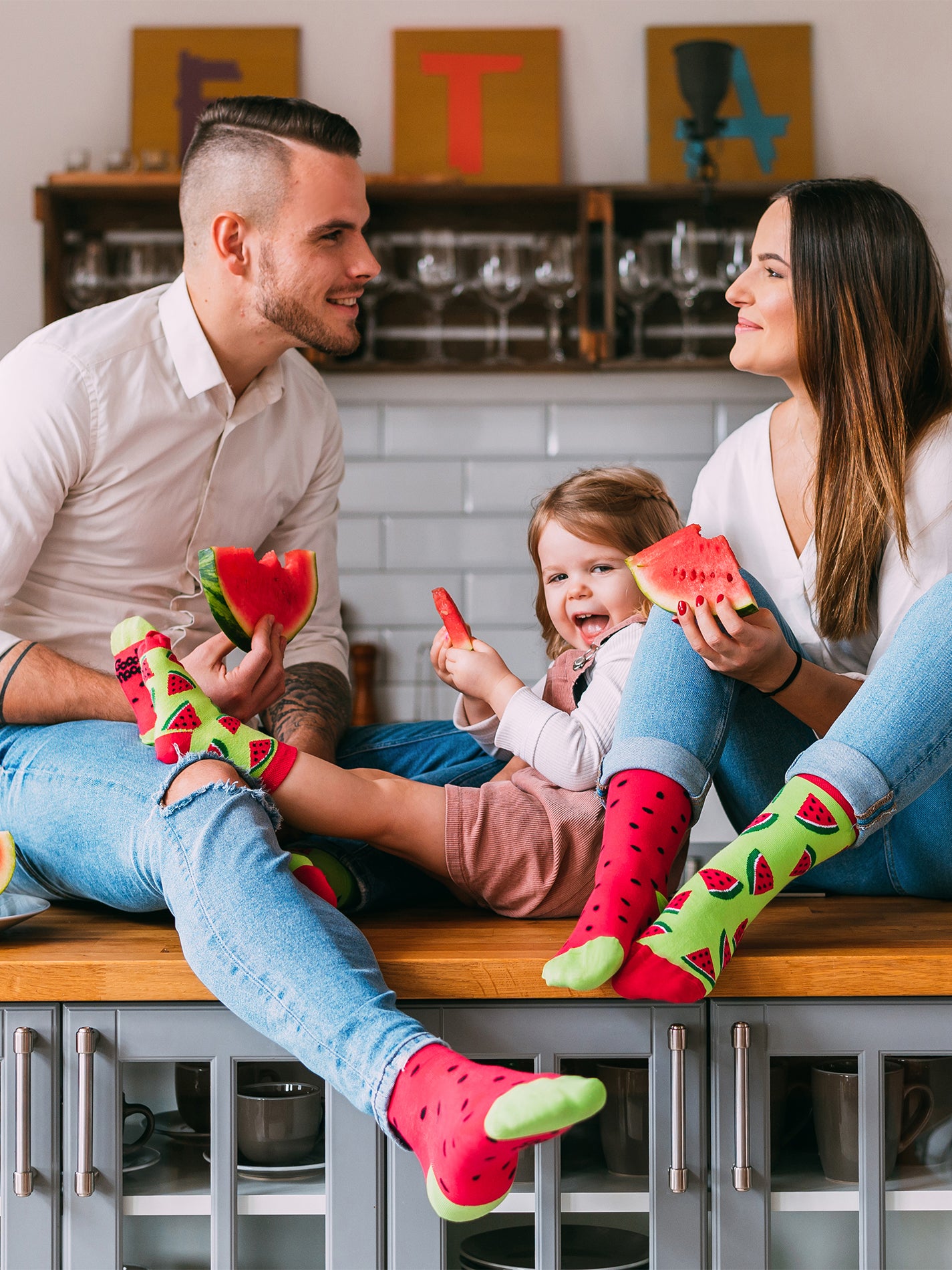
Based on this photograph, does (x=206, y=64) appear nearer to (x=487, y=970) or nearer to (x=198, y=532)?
(x=198, y=532)

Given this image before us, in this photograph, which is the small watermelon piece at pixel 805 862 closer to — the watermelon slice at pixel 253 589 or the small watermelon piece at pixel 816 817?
the small watermelon piece at pixel 816 817

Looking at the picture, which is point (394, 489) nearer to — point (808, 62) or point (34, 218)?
point (34, 218)

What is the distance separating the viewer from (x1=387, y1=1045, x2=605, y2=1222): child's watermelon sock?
0.89 meters

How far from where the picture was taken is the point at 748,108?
288 cm

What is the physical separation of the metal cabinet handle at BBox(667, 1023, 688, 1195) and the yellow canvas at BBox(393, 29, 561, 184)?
2.22 metres

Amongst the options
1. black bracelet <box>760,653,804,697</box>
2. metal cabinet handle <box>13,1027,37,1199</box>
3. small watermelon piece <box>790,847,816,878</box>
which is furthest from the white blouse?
metal cabinet handle <box>13,1027,37,1199</box>

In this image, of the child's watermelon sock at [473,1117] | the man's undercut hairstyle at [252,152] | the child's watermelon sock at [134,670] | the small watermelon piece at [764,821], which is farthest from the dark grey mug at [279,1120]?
the man's undercut hairstyle at [252,152]

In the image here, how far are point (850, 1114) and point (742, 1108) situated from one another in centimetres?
11

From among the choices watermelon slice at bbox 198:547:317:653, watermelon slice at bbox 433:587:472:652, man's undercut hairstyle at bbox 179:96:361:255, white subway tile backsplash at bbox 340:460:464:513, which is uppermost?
man's undercut hairstyle at bbox 179:96:361:255

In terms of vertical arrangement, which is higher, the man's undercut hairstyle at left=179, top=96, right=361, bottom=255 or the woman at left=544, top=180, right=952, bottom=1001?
the man's undercut hairstyle at left=179, top=96, right=361, bottom=255

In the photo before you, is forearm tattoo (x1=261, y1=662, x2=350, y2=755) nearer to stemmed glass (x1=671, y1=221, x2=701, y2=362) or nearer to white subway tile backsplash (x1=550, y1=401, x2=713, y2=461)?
white subway tile backsplash (x1=550, y1=401, x2=713, y2=461)

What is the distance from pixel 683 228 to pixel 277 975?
86.0 inches

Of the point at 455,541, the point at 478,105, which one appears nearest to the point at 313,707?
the point at 455,541

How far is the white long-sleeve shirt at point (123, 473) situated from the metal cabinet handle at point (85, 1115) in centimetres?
51
